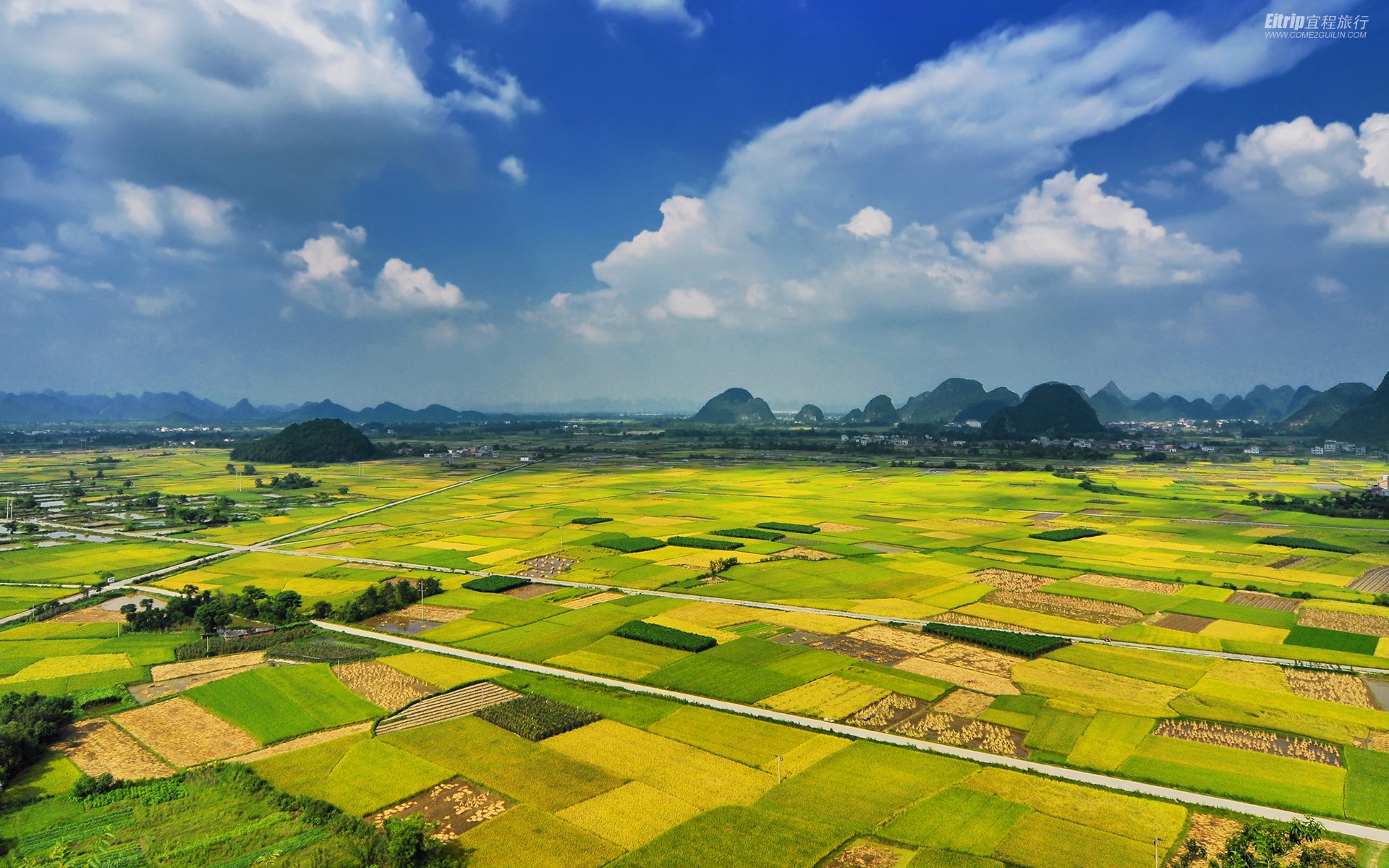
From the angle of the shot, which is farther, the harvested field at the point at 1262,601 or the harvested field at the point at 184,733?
the harvested field at the point at 1262,601

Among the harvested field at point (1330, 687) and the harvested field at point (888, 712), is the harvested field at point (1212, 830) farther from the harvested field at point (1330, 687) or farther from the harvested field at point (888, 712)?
the harvested field at point (1330, 687)

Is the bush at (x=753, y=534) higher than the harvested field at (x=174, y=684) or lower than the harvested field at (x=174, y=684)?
higher

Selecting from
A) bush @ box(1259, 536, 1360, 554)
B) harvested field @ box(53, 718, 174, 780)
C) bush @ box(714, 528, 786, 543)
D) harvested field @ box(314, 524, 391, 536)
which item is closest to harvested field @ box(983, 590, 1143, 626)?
bush @ box(714, 528, 786, 543)

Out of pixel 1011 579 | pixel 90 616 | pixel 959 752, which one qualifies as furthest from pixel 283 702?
pixel 1011 579

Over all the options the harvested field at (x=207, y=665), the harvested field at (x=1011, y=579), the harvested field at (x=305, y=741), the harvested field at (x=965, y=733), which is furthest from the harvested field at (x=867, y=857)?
the harvested field at (x=1011, y=579)

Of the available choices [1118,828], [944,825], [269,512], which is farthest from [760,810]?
[269,512]

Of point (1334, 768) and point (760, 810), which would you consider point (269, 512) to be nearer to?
point (760, 810)
